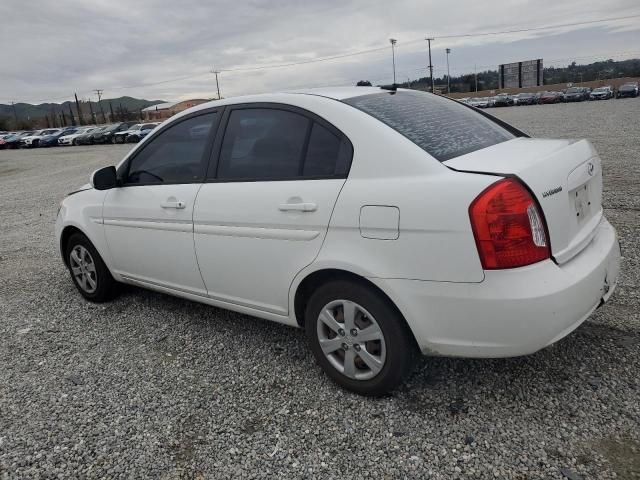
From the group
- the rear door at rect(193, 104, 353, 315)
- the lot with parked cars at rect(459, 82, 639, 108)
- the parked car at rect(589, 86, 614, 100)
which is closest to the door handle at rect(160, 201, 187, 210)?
the rear door at rect(193, 104, 353, 315)

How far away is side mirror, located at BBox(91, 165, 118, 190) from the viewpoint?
13.5ft

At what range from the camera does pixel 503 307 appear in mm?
2414

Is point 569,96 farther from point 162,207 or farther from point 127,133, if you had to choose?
point 162,207

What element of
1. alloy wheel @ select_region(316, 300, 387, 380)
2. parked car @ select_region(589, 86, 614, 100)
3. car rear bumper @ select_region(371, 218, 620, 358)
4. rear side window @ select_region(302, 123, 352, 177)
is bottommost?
parked car @ select_region(589, 86, 614, 100)

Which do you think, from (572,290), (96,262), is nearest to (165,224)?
(96,262)

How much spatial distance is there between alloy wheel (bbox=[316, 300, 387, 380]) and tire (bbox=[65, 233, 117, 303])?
2511 mm

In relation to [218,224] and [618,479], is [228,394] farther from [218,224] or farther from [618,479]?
[618,479]

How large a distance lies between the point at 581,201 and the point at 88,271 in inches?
158

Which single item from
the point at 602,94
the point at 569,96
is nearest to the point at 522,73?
the point at 569,96

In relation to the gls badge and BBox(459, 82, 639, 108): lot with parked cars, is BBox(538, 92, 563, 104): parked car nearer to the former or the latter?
BBox(459, 82, 639, 108): lot with parked cars

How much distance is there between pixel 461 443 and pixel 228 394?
1.38 m

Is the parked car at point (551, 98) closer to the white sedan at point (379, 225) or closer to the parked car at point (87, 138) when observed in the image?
the parked car at point (87, 138)

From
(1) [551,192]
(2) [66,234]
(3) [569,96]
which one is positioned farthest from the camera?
(3) [569,96]

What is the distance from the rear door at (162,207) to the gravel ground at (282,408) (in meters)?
0.52
